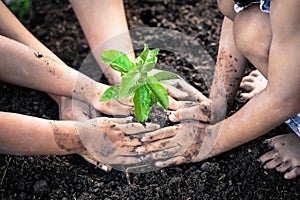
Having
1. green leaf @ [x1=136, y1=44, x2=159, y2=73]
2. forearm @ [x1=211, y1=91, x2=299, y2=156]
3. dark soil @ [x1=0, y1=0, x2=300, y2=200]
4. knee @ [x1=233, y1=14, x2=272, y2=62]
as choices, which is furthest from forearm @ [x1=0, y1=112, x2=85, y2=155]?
knee @ [x1=233, y1=14, x2=272, y2=62]

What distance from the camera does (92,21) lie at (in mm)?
2031

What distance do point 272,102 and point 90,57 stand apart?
85 centimetres

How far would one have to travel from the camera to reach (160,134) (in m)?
1.75

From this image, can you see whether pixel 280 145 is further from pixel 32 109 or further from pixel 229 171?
pixel 32 109

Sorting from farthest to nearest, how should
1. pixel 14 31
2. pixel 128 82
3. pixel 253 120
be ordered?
pixel 14 31 < pixel 253 120 < pixel 128 82

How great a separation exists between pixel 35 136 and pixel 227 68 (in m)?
0.64

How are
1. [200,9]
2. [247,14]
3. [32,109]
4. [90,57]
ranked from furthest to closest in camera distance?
[200,9] < [90,57] < [32,109] < [247,14]

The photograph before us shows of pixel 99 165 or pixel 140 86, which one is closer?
pixel 140 86

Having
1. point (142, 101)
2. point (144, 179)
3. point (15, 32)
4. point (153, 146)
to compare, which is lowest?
point (144, 179)

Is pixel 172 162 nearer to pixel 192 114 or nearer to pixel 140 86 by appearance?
pixel 192 114

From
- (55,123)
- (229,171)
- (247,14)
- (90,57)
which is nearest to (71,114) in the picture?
(55,123)

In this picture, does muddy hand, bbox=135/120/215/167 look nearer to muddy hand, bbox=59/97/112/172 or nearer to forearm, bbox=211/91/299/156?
forearm, bbox=211/91/299/156

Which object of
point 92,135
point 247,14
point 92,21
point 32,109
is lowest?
point 32,109

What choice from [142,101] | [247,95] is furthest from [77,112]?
[247,95]
